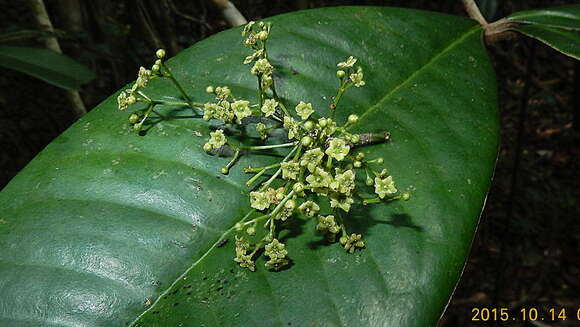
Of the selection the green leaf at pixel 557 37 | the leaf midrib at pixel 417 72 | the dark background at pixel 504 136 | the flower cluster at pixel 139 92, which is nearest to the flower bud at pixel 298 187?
the leaf midrib at pixel 417 72

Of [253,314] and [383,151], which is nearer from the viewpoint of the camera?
[253,314]

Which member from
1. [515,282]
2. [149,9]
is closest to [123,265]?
[149,9]

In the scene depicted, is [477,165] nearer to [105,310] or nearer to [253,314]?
[253,314]

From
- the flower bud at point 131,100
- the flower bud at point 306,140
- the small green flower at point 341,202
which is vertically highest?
the flower bud at point 131,100

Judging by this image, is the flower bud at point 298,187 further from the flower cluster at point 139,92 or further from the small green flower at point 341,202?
the flower cluster at point 139,92
